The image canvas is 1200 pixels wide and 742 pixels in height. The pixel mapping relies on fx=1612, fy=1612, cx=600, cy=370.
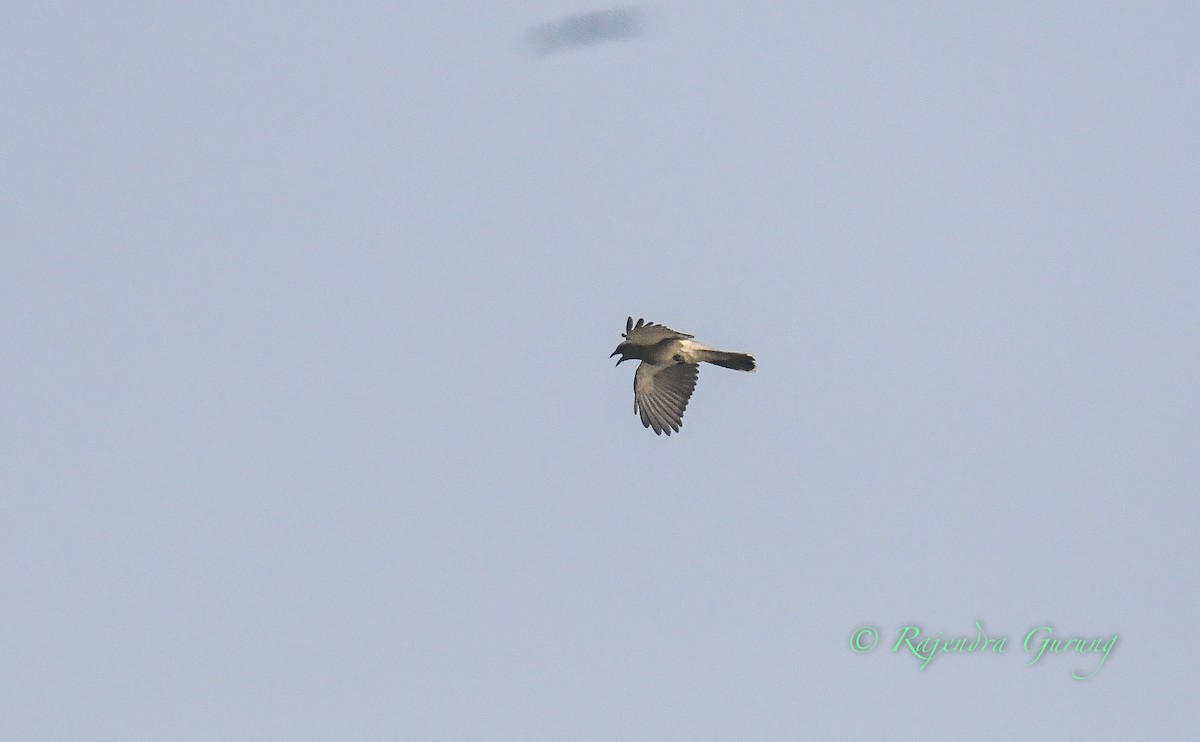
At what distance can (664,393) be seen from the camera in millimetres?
21406

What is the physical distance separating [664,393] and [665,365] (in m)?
0.38

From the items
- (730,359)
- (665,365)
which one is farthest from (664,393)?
(730,359)

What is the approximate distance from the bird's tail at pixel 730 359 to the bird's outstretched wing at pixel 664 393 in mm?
223

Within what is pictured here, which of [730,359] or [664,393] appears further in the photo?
[664,393]

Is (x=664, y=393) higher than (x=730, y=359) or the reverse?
the reverse

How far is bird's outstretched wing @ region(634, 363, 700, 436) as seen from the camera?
21312 mm

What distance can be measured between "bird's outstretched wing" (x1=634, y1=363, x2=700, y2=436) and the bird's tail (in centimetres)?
22

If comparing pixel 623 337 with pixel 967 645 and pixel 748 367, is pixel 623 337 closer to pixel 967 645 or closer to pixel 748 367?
pixel 748 367

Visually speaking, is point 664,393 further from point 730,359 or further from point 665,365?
point 730,359

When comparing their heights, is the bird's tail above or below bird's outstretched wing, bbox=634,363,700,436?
above

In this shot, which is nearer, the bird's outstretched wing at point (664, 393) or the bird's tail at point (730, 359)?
the bird's tail at point (730, 359)

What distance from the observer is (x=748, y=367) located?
68.9 feet

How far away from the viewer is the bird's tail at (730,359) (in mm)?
21016

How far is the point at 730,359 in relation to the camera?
832 inches
